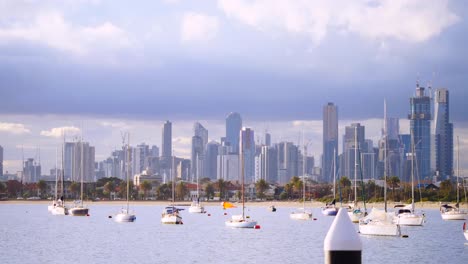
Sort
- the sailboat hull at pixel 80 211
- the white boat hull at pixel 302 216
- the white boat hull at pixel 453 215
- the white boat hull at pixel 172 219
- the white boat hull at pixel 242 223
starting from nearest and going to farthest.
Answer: the white boat hull at pixel 242 223 → the white boat hull at pixel 172 219 → the white boat hull at pixel 453 215 → the white boat hull at pixel 302 216 → the sailboat hull at pixel 80 211

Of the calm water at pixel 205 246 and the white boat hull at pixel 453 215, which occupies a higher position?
the white boat hull at pixel 453 215

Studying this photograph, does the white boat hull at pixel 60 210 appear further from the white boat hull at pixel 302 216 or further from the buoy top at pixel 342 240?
the buoy top at pixel 342 240

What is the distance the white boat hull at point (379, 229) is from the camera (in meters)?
92.4

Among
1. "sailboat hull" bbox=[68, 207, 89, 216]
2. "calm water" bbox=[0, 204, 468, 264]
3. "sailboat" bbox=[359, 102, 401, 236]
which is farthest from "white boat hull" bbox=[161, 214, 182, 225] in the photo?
"sailboat" bbox=[359, 102, 401, 236]

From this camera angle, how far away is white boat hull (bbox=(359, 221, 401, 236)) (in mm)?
92375

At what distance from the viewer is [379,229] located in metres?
92.4

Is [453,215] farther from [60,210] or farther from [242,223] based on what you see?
[60,210]

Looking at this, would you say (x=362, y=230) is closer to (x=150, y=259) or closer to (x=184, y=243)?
(x=184, y=243)

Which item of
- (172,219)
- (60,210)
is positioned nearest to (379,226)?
(172,219)

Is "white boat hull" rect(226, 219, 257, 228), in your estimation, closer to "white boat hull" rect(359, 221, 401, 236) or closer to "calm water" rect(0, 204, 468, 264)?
"calm water" rect(0, 204, 468, 264)

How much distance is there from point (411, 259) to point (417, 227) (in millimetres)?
54855

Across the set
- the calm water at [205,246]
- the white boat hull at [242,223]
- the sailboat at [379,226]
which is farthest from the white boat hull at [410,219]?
the sailboat at [379,226]

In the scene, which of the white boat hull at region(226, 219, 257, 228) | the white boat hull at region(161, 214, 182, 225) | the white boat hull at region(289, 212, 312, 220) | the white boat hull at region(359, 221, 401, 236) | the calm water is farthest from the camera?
the white boat hull at region(289, 212, 312, 220)

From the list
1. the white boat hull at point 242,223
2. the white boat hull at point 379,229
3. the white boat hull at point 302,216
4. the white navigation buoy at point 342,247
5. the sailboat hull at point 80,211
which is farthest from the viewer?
the sailboat hull at point 80,211
